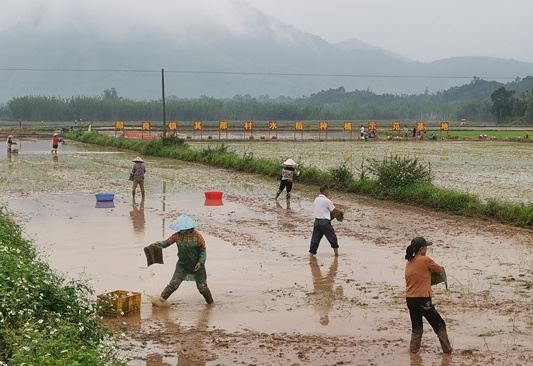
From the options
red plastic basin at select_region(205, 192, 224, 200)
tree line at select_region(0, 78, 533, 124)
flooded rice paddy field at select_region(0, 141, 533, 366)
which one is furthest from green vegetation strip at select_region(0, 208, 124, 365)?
tree line at select_region(0, 78, 533, 124)

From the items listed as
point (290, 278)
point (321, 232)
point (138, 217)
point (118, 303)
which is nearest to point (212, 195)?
point (138, 217)

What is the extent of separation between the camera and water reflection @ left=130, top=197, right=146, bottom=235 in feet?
57.6

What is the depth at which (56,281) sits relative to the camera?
8.99 meters

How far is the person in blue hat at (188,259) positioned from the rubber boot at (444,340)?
359cm

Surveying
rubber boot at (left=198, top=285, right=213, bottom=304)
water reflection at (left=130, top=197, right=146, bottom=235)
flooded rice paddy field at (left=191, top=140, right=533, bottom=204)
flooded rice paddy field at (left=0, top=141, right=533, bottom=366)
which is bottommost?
flooded rice paddy field at (left=191, top=140, right=533, bottom=204)

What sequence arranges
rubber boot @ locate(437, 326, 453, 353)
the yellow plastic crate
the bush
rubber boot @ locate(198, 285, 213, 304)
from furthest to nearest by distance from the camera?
the bush < rubber boot @ locate(198, 285, 213, 304) < the yellow plastic crate < rubber boot @ locate(437, 326, 453, 353)

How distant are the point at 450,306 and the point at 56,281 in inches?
209

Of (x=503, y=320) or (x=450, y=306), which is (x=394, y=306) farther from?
(x=503, y=320)

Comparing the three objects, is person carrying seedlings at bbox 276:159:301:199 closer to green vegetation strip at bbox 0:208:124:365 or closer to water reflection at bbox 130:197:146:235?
water reflection at bbox 130:197:146:235

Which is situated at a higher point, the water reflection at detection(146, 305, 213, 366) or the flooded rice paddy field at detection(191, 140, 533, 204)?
the water reflection at detection(146, 305, 213, 366)

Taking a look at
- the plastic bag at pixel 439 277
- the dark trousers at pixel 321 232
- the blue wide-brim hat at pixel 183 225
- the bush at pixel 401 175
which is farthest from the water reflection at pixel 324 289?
the bush at pixel 401 175

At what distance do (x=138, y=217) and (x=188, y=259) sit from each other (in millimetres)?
9019

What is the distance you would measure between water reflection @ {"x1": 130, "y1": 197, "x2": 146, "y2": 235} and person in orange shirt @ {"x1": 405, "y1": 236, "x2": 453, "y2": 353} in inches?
373

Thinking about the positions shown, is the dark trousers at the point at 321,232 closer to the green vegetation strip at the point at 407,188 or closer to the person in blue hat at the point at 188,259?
the person in blue hat at the point at 188,259
